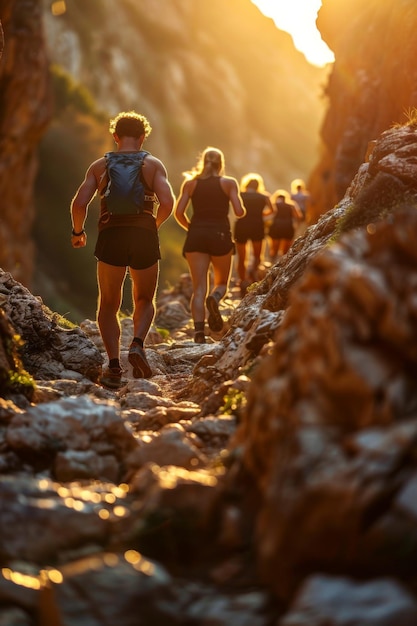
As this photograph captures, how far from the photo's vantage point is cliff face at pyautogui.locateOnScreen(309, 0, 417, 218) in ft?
59.4

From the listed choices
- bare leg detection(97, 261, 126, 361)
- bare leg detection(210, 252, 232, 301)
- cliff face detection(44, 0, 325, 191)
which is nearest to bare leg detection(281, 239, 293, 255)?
bare leg detection(210, 252, 232, 301)

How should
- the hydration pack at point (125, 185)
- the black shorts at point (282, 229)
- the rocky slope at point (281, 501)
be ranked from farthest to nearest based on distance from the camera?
the black shorts at point (282, 229) → the hydration pack at point (125, 185) → the rocky slope at point (281, 501)

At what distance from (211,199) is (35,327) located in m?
3.30

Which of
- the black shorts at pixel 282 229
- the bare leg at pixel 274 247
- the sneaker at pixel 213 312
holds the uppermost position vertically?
the bare leg at pixel 274 247

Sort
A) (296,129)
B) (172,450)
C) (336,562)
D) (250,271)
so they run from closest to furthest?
(336,562) < (172,450) < (250,271) < (296,129)

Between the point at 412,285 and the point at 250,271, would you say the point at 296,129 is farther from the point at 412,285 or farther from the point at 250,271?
the point at 412,285

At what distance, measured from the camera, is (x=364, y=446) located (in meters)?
2.97

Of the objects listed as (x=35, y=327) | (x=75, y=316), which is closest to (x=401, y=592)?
(x=35, y=327)

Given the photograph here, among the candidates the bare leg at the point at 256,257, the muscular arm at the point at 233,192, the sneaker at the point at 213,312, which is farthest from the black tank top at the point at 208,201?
the bare leg at the point at 256,257

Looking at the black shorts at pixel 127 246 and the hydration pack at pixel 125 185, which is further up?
the hydration pack at pixel 125 185

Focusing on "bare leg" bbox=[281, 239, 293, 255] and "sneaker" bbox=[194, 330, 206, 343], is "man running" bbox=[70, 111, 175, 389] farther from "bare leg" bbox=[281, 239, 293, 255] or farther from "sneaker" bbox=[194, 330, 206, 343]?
"bare leg" bbox=[281, 239, 293, 255]

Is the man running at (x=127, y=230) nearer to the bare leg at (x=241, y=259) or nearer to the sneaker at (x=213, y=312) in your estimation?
the sneaker at (x=213, y=312)

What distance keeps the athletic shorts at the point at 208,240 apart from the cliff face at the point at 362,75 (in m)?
6.04

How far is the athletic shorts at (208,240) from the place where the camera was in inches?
419
